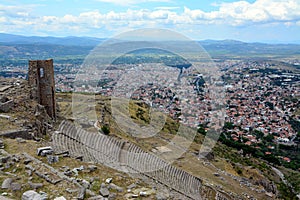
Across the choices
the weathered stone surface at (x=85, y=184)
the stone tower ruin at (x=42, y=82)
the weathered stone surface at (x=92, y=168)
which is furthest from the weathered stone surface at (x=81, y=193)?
the stone tower ruin at (x=42, y=82)

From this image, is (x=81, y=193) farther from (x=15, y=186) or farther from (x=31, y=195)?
(x=15, y=186)

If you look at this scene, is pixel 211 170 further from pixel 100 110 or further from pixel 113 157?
pixel 100 110

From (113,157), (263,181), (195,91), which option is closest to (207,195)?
(113,157)

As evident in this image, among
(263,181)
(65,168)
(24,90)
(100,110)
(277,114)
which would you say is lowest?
(277,114)

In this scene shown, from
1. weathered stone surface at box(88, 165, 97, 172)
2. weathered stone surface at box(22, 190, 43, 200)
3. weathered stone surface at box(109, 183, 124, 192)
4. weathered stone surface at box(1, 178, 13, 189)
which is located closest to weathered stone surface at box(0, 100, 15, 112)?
weathered stone surface at box(88, 165, 97, 172)

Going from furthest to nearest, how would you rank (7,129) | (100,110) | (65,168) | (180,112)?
(180,112)
(100,110)
(7,129)
(65,168)

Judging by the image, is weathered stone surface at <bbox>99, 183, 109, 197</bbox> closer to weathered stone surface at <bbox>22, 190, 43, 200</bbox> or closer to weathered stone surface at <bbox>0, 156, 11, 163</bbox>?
weathered stone surface at <bbox>22, 190, 43, 200</bbox>

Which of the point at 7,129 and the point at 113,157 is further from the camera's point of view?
the point at 113,157

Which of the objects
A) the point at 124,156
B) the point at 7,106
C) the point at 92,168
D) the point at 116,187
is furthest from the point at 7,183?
the point at 124,156

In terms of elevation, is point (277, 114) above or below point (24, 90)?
below
